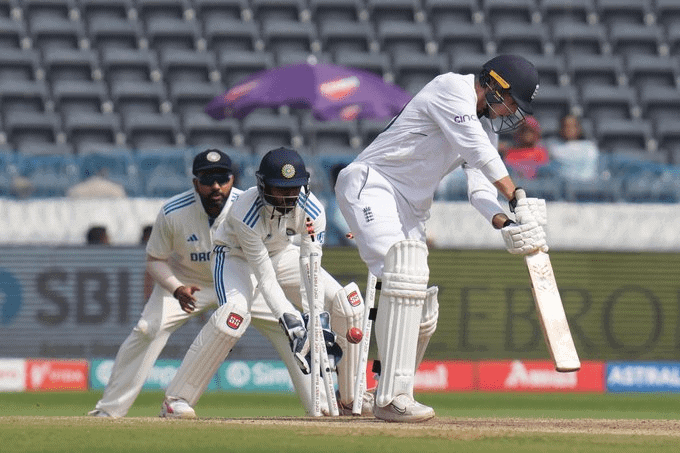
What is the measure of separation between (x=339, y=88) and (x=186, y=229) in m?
5.43

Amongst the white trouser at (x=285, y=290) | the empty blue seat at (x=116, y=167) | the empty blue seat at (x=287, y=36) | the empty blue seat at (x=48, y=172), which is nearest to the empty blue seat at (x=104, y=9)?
the empty blue seat at (x=287, y=36)

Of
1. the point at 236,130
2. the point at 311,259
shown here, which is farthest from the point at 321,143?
the point at 311,259

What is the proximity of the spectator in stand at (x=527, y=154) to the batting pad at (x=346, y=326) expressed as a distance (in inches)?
226

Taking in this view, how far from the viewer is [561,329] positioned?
6840 mm

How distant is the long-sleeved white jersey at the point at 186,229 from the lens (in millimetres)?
9203

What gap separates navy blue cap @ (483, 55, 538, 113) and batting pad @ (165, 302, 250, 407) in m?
2.04

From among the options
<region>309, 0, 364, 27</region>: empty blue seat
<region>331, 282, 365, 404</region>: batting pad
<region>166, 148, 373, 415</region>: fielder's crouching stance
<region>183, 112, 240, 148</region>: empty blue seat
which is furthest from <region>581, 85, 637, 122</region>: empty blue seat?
<region>331, 282, 365, 404</region>: batting pad

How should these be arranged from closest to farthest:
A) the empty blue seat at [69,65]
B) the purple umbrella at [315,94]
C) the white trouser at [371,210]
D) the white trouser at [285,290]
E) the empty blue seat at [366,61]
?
the white trouser at [371,210]
the white trouser at [285,290]
the purple umbrella at [315,94]
the empty blue seat at [69,65]
the empty blue seat at [366,61]

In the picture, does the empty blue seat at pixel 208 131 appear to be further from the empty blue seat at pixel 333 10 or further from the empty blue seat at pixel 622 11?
the empty blue seat at pixel 622 11

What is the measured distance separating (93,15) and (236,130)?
258 centimetres

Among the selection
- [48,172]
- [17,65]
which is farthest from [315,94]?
[17,65]

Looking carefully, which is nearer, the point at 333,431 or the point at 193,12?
the point at 333,431

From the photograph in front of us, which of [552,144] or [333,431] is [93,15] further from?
[333,431]

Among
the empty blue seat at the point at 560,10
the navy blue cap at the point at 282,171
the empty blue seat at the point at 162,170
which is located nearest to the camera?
the navy blue cap at the point at 282,171
